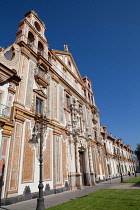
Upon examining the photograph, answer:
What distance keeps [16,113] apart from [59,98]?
7.22 meters

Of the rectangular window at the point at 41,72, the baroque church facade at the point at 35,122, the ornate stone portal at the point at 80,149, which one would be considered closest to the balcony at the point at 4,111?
the baroque church facade at the point at 35,122

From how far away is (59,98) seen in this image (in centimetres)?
1719

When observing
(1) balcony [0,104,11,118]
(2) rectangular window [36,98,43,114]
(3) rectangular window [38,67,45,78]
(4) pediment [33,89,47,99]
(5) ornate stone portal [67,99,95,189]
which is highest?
(3) rectangular window [38,67,45,78]

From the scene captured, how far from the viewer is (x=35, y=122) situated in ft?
39.5

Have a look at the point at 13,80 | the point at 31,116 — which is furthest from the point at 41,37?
the point at 31,116

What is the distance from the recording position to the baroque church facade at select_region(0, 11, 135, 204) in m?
9.44

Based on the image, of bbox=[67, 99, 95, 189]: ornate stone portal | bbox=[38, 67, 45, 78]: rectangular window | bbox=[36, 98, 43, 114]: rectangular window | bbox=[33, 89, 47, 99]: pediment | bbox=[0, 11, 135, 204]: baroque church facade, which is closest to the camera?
bbox=[0, 11, 135, 204]: baroque church facade

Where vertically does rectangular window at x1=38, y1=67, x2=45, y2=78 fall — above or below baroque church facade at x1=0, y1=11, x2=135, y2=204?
above

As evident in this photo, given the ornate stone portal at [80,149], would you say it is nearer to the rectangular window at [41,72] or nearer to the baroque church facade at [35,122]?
the baroque church facade at [35,122]

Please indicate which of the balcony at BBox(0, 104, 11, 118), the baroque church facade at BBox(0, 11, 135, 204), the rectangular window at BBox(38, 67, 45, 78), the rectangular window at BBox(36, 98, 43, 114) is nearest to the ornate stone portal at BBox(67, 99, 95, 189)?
the baroque church facade at BBox(0, 11, 135, 204)

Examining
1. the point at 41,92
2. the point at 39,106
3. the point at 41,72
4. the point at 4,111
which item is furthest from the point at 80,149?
the point at 4,111

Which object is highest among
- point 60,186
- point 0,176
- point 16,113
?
point 16,113

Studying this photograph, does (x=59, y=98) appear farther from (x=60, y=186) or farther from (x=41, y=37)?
(x=60, y=186)

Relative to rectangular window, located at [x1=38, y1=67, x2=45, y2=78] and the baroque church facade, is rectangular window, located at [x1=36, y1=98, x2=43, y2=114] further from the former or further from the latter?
rectangular window, located at [x1=38, y1=67, x2=45, y2=78]
